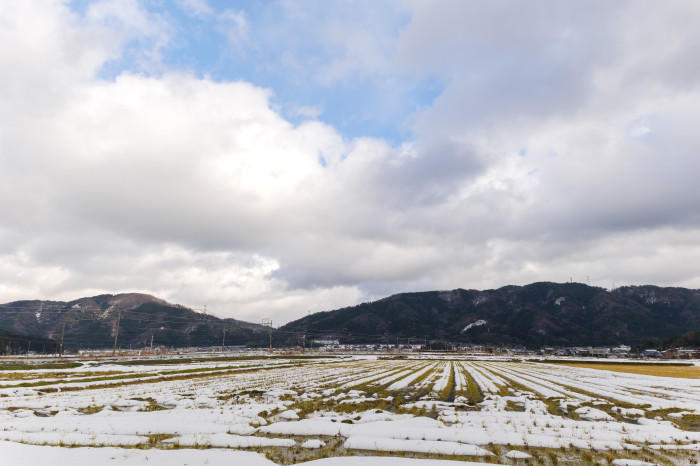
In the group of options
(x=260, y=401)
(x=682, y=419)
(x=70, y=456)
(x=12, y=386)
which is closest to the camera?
(x=70, y=456)

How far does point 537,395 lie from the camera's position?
2697 centimetres

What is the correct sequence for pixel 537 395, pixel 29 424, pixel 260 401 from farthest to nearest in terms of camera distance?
pixel 537 395 < pixel 260 401 < pixel 29 424

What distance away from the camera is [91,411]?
1923 centimetres

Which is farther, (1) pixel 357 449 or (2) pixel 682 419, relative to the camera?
(2) pixel 682 419

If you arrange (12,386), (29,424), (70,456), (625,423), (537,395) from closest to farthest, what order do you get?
(70,456), (29,424), (625,423), (537,395), (12,386)

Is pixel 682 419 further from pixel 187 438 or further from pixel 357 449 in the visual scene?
pixel 187 438

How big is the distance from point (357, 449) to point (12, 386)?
32107 mm

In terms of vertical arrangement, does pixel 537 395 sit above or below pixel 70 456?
below

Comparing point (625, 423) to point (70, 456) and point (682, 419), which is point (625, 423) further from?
point (70, 456)

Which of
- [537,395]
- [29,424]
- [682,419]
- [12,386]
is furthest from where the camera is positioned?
[12,386]

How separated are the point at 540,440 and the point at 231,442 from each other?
1157cm

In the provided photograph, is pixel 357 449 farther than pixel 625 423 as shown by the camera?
No

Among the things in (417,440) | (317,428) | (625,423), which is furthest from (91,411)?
(625,423)

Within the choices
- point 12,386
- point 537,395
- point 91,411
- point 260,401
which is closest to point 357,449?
point 260,401
